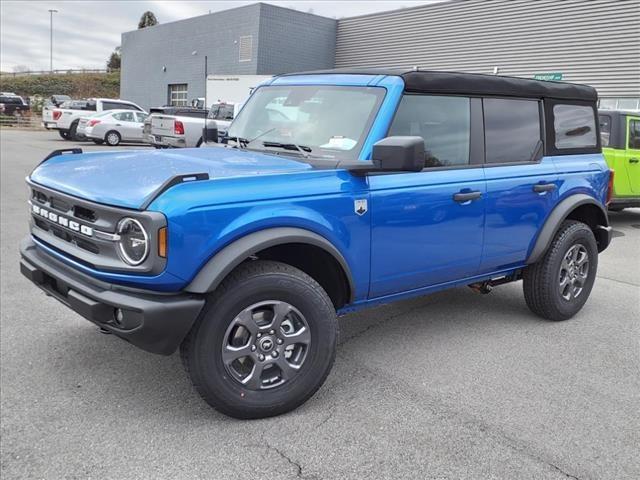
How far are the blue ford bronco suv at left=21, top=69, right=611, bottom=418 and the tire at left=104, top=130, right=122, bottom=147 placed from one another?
2019 centimetres

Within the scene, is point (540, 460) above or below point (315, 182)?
below

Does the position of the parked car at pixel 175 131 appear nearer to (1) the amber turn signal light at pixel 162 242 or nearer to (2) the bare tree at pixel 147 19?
(1) the amber turn signal light at pixel 162 242

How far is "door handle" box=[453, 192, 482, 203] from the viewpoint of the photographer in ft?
12.6

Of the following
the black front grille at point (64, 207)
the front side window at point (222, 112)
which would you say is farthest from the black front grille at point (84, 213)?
the front side window at point (222, 112)

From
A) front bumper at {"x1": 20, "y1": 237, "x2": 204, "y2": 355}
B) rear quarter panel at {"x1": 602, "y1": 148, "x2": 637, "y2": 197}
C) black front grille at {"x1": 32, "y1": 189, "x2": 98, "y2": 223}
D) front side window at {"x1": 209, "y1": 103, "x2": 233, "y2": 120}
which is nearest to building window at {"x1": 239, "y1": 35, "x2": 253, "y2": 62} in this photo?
front side window at {"x1": 209, "y1": 103, "x2": 233, "y2": 120}

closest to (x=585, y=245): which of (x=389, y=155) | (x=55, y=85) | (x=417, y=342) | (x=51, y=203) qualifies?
(x=417, y=342)

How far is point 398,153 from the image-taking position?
316 centimetres

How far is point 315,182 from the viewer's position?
3.21 metres

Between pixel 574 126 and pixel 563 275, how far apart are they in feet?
4.23

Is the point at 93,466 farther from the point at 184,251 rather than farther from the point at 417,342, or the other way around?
the point at 417,342

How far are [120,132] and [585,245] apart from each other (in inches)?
840

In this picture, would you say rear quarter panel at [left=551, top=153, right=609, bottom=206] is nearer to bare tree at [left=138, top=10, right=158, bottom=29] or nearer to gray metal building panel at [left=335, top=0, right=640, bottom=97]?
gray metal building panel at [left=335, top=0, right=640, bottom=97]

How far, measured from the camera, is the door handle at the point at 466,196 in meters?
3.85

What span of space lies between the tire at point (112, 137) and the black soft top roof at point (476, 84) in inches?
810
